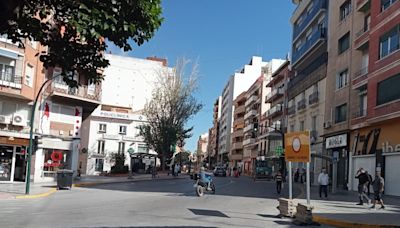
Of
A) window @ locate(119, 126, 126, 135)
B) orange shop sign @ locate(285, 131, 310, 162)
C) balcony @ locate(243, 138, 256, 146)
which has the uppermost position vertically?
balcony @ locate(243, 138, 256, 146)

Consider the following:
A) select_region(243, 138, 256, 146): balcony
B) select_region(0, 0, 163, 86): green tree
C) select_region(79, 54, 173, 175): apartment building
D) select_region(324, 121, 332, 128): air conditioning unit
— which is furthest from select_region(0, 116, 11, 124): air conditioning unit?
select_region(243, 138, 256, 146): balcony

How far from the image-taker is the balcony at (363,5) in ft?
125

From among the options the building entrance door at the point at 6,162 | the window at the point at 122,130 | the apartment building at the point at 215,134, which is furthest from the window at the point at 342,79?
the apartment building at the point at 215,134

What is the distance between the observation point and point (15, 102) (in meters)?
35.3

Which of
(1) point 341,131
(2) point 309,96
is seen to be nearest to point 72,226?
(1) point 341,131

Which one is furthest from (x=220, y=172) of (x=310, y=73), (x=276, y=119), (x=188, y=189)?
(x=188, y=189)

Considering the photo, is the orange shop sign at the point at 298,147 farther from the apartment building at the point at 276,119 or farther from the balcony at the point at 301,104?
the apartment building at the point at 276,119

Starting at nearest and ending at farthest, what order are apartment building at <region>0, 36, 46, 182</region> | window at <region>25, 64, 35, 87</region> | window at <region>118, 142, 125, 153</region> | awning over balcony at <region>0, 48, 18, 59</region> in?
awning over balcony at <region>0, 48, 18, 59</region> → apartment building at <region>0, 36, 46, 182</region> → window at <region>25, 64, 35, 87</region> → window at <region>118, 142, 125, 153</region>

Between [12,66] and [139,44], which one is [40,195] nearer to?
[12,66]

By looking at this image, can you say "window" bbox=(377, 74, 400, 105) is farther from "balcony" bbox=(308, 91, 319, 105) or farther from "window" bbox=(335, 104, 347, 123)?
"balcony" bbox=(308, 91, 319, 105)

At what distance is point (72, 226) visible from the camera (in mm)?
12344

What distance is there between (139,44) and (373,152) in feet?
99.7

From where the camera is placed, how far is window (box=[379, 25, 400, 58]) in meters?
31.2

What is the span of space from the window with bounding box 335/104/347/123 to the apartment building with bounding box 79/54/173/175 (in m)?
23.2
